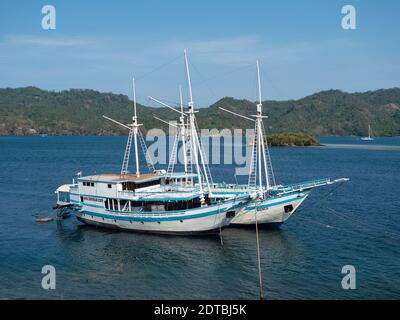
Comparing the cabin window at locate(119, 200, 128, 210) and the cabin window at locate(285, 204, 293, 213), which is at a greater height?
the cabin window at locate(119, 200, 128, 210)

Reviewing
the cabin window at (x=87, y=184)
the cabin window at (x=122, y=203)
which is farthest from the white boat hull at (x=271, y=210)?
the cabin window at (x=87, y=184)

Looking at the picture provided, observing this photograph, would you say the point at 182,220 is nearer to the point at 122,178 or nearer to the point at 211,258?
the point at 211,258

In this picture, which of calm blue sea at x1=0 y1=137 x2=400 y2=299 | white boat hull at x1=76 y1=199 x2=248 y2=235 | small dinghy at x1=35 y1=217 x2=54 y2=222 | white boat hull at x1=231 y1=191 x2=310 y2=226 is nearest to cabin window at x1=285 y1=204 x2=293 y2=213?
A: white boat hull at x1=231 y1=191 x2=310 y2=226

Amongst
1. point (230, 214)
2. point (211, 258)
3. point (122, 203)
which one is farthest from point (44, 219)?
point (211, 258)

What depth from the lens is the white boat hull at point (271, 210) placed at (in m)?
52.0

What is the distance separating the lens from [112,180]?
53281mm

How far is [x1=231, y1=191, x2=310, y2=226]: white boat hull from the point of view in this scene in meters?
52.0

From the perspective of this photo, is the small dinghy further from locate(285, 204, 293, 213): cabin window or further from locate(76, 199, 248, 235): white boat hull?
locate(285, 204, 293, 213): cabin window

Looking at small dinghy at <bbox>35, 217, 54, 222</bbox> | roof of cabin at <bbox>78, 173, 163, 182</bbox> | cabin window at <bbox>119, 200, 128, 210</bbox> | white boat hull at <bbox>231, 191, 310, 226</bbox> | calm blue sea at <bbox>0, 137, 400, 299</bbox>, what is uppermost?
roof of cabin at <bbox>78, 173, 163, 182</bbox>

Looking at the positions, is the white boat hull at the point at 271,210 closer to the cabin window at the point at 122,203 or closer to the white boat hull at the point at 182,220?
the white boat hull at the point at 182,220
